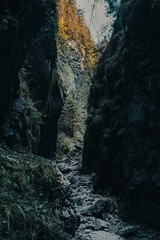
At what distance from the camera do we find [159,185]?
306 inches

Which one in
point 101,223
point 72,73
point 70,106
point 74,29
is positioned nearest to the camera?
point 101,223

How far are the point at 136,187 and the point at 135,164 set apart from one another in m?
0.77

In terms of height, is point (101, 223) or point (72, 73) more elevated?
point (72, 73)

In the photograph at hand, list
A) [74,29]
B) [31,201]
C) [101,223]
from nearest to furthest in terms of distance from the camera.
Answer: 1. [31,201]
2. [101,223]
3. [74,29]

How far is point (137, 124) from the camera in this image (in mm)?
9180

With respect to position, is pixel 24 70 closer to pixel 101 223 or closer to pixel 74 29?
pixel 101 223

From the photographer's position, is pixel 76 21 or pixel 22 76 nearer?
pixel 22 76

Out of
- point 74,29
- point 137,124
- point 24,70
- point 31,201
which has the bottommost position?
point 31,201

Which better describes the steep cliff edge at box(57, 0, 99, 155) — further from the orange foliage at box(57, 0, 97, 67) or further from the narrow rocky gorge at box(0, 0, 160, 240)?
the narrow rocky gorge at box(0, 0, 160, 240)

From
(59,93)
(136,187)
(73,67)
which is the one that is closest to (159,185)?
(136,187)

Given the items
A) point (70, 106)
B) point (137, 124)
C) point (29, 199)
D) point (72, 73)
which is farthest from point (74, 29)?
point (29, 199)

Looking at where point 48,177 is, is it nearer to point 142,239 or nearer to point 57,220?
point 57,220

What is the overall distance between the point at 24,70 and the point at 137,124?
6716 millimetres

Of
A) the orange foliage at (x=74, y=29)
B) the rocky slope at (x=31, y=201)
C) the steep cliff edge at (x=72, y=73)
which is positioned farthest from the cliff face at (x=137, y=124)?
the orange foliage at (x=74, y=29)
